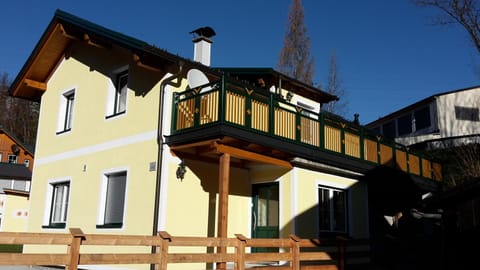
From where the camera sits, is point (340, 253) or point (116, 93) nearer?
point (340, 253)

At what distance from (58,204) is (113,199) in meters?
3.22

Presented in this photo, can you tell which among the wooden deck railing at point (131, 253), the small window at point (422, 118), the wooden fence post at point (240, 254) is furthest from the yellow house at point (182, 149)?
the small window at point (422, 118)

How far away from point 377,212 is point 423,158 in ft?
12.6

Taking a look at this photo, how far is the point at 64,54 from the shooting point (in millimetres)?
16641

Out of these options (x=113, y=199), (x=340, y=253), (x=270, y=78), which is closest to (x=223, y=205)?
(x=340, y=253)

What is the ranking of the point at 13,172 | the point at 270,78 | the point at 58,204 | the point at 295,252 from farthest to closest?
the point at 13,172 < the point at 270,78 < the point at 58,204 < the point at 295,252

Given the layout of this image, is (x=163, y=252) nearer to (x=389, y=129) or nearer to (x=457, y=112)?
(x=457, y=112)

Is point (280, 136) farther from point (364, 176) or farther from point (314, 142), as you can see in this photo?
point (364, 176)

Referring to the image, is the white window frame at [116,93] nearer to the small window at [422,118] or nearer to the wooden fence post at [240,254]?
the wooden fence post at [240,254]

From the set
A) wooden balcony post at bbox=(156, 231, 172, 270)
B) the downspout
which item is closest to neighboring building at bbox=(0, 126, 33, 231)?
the downspout

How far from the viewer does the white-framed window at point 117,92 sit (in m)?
13.8

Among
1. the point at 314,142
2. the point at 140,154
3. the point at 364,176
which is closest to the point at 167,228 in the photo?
the point at 140,154

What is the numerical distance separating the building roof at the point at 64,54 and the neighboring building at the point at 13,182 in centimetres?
1289

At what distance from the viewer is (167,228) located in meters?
11.3
